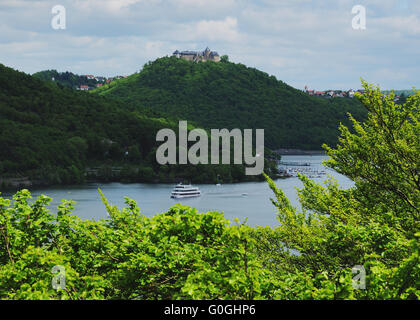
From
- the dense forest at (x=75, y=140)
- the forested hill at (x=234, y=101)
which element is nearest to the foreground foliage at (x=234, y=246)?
the dense forest at (x=75, y=140)

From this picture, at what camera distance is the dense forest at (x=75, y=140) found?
74.6 meters

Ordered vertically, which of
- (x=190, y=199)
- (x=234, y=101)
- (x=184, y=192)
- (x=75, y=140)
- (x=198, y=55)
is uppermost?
(x=198, y=55)

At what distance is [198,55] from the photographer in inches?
6855

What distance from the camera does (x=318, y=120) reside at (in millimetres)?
117438

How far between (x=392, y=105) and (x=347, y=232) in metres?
3.75

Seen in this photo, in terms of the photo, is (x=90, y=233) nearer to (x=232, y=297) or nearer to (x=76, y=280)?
(x=76, y=280)

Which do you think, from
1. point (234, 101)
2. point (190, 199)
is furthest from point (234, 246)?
point (234, 101)

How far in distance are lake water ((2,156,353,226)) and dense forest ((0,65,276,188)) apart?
3.94 metres

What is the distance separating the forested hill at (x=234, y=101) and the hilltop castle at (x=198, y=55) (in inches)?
631

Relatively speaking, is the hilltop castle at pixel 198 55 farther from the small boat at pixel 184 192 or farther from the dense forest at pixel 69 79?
the small boat at pixel 184 192

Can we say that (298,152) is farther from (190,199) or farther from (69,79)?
(69,79)

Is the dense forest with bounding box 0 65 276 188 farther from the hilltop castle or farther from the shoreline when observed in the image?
the hilltop castle

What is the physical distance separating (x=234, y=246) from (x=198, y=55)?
172701 mm

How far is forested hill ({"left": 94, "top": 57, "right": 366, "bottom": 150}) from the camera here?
116 meters
